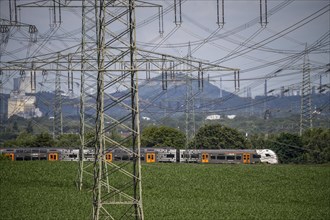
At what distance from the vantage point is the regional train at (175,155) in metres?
79.9

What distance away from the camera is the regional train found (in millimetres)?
79938

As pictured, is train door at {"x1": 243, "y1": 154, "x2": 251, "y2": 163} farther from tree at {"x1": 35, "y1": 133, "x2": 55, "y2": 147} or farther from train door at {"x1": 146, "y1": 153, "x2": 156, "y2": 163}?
tree at {"x1": 35, "y1": 133, "x2": 55, "y2": 147}

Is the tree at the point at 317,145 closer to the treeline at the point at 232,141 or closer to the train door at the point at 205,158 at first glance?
the treeline at the point at 232,141

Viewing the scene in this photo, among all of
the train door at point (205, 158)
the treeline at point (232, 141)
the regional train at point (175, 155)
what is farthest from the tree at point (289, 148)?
the train door at point (205, 158)

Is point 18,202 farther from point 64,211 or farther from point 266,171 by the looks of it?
point 266,171

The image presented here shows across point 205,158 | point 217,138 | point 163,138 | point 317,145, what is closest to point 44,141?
point 163,138

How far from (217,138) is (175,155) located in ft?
71.5

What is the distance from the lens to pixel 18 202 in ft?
140

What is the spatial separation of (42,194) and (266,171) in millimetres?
21168

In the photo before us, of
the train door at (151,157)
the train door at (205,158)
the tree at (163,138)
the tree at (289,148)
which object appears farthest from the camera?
the tree at (163,138)

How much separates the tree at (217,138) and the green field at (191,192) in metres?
39.5

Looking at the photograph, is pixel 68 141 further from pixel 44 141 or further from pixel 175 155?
pixel 175 155

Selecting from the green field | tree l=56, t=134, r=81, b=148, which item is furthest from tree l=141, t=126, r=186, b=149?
the green field

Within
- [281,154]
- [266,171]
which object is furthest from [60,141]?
[266,171]
